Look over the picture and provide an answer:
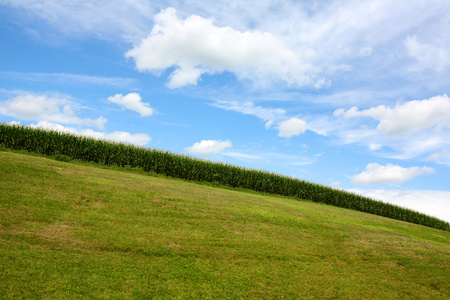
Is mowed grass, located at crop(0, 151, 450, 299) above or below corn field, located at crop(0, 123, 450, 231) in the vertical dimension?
below

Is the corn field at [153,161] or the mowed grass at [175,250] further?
the corn field at [153,161]

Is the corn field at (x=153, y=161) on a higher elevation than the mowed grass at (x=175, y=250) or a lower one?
higher

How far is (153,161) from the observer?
27562mm

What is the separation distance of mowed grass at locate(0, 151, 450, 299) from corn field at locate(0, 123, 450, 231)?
1062 cm

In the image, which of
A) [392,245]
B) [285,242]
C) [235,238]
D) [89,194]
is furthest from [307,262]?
[89,194]

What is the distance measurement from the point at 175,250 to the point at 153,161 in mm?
18552

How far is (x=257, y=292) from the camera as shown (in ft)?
27.3

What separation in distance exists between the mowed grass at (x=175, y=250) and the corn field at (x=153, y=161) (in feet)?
34.8

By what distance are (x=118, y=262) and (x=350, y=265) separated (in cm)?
826

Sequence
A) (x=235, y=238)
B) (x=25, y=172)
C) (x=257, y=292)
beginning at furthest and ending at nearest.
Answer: (x=25, y=172) → (x=235, y=238) → (x=257, y=292)

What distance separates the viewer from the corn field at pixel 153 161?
84.4 feet

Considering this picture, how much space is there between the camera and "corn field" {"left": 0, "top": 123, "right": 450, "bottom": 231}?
84.4ft

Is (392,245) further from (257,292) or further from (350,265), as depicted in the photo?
(257,292)

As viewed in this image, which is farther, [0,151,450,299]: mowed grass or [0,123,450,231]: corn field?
[0,123,450,231]: corn field
